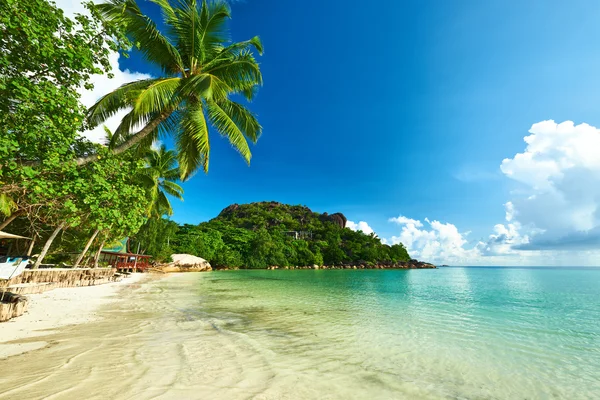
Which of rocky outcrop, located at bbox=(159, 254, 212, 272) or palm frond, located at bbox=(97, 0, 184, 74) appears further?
rocky outcrop, located at bbox=(159, 254, 212, 272)

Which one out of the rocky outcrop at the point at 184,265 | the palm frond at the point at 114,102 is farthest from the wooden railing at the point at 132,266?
the palm frond at the point at 114,102

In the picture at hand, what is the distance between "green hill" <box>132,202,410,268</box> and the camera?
1833 inches

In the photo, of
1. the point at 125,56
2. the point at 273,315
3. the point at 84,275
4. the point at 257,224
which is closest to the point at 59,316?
the point at 273,315

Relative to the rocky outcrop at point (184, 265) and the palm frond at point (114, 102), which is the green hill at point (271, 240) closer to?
the rocky outcrop at point (184, 265)

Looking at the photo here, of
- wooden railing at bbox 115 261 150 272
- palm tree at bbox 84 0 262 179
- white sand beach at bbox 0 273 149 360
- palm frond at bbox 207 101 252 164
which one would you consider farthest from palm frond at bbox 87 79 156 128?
wooden railing at bbox 115 261 150 272

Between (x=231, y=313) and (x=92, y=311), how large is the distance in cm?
413

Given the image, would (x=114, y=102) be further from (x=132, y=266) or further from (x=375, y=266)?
(x=375, y=266)

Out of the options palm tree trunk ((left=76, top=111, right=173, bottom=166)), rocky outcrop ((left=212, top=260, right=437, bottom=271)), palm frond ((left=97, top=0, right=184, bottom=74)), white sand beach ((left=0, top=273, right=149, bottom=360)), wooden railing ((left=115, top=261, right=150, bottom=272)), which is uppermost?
palm frond ((left=97, top=0, right=184, bottom=74))

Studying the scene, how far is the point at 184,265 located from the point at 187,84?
36967mm

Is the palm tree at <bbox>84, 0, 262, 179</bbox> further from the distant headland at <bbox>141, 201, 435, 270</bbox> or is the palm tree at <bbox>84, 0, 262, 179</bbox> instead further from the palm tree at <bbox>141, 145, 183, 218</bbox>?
the distant headland at <bbox>141, 201, 435, 270</bbox>

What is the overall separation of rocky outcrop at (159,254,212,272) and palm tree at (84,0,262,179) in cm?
3252

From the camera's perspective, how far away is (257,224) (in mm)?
74312

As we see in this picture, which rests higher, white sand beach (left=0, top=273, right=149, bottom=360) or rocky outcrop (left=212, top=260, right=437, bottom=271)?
rocky outcrop (left=212, top=260, right=437, bottom=271)

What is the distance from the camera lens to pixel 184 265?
39.7 metres
